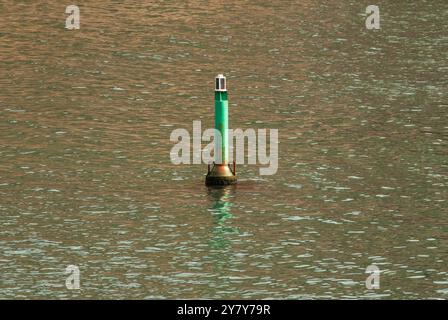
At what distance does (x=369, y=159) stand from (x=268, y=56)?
11.2 meters

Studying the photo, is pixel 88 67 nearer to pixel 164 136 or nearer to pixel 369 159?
pixel 164 136

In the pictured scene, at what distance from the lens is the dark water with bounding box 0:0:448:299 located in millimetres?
16156

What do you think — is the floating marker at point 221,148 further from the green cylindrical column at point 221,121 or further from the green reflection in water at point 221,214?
the green reflection in water at point 221,214

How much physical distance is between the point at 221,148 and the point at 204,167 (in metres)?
1.53

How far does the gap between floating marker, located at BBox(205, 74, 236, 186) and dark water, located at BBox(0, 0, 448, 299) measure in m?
0.24

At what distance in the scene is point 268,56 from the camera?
110ft

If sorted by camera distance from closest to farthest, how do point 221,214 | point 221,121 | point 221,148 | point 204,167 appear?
point 221,214, point 221,121, point 221,148, point 204,167

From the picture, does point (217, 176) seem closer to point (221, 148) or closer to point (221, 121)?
point (221, 148)

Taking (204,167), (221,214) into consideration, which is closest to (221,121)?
(204,167)

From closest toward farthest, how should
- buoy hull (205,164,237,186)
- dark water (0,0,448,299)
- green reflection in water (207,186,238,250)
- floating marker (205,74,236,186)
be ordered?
dark water (0,0,448,299)
green reflection in water (207,186,238,250)
floating marker (205,74,236,186)
buoy hull (205,164,237,186)

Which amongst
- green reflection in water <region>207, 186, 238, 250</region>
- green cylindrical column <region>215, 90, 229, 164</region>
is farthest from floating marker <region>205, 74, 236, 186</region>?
green reflection in water <region>207, 186, 238, 250</region>

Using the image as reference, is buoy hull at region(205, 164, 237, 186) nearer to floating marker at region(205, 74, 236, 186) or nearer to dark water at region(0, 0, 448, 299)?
Answer: floating marker at region(205, 74, 236, 186)

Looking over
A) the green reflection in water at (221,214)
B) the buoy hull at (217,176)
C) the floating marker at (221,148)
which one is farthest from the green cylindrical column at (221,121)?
the green reflection in water at (221,214)

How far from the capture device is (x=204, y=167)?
2200 cm
